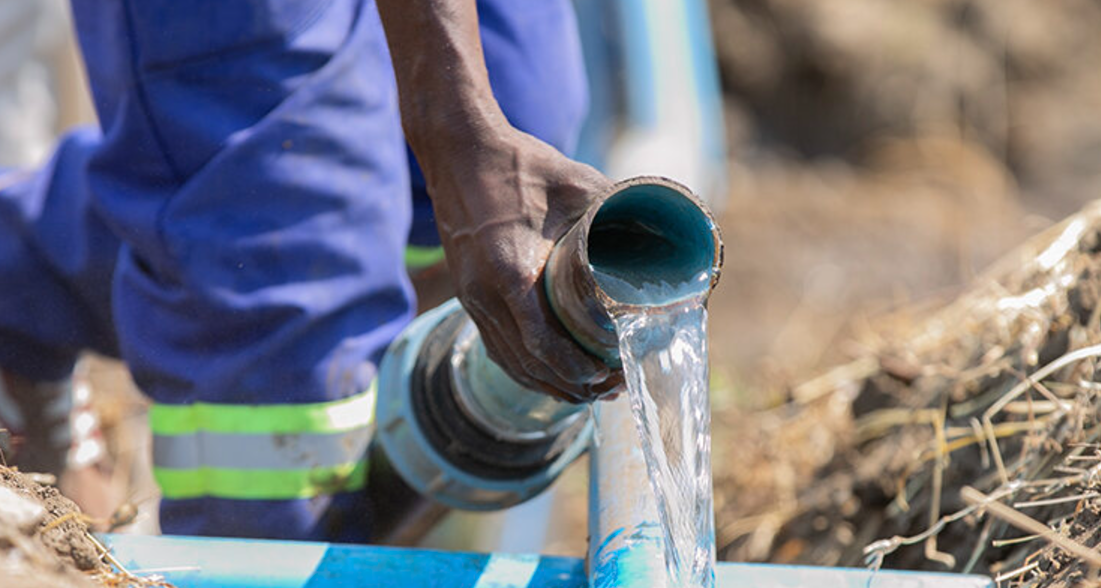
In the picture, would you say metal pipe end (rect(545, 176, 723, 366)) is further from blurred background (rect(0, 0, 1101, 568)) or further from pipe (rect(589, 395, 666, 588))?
blurred background (rect(0, 0, 1101, 568))

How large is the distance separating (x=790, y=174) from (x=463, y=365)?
9.02 ft

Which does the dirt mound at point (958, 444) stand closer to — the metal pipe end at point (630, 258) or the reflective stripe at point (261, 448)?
the metal pipe end at point (630, 258)

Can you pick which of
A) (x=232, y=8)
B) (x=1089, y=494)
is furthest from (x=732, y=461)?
(x=232, y=8)

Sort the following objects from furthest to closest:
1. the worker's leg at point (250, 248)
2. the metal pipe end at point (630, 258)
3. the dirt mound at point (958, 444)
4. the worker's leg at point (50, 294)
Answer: the worker's leg at point (50, 294) → the worker's leg at point (250, 248) → the dirt mound at point (958, 444) → the metal pipe end at point (630, 258)

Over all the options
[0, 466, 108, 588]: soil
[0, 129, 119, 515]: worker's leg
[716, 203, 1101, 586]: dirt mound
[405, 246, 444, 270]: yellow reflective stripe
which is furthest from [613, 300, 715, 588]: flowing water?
[0, 129, 119, 515]: worker's leg

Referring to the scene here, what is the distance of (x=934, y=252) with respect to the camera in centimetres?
342

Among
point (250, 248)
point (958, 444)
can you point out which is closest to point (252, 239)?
point (250, 248)

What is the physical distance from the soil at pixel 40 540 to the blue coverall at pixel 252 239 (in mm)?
400

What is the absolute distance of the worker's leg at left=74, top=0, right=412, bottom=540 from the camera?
124 cm

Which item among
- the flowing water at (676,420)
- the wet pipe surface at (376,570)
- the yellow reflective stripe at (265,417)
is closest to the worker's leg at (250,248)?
the yellow reflective stripe at (265,417)

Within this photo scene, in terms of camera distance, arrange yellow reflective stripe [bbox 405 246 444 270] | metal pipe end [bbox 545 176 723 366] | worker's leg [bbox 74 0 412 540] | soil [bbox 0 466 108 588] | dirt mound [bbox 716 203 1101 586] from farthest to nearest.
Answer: yellow reflective stripe [bbox 405 246 444 270] → worker's leg [bbox 74 0 412 540] → dirt mound [bbox 716 203 1101 586] → metal pipe end [bbox 545 176 723 366] → soil [bbox 0 466 108 588]

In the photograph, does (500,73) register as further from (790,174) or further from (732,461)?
(790,174)

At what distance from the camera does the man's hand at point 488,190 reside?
0.91 meters

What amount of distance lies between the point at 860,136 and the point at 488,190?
3067mm
